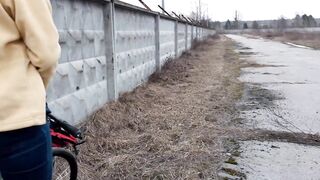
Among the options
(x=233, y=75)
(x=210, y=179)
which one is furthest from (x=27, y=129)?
(x=233, y=75)

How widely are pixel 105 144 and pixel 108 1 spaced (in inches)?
94.3

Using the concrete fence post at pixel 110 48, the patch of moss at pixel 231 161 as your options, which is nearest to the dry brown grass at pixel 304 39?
the concrete fence post at pixel 110 48

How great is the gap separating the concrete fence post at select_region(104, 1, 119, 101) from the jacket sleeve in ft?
14.5

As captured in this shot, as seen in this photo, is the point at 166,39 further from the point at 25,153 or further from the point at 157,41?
the point at 25,153

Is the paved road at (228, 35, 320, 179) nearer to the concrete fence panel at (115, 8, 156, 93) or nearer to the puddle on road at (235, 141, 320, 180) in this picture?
the puddle on road at (235, 141, 320, 180)

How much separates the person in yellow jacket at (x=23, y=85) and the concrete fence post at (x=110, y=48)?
4.46m

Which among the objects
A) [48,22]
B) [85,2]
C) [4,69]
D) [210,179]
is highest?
[85,2]

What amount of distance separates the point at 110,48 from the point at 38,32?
178 inches

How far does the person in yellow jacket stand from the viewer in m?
1.56

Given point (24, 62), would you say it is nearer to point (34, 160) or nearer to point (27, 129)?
point (27, 129)

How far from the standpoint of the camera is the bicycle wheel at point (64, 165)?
8.94 ft

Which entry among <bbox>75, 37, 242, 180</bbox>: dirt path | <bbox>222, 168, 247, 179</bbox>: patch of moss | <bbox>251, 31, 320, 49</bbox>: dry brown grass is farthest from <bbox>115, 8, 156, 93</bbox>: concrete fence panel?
<bbox>251, 31, 320, 49</bbox>: dry brown grass

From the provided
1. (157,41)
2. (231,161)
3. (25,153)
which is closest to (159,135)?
(231,161)

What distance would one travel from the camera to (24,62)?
5.25 feet
